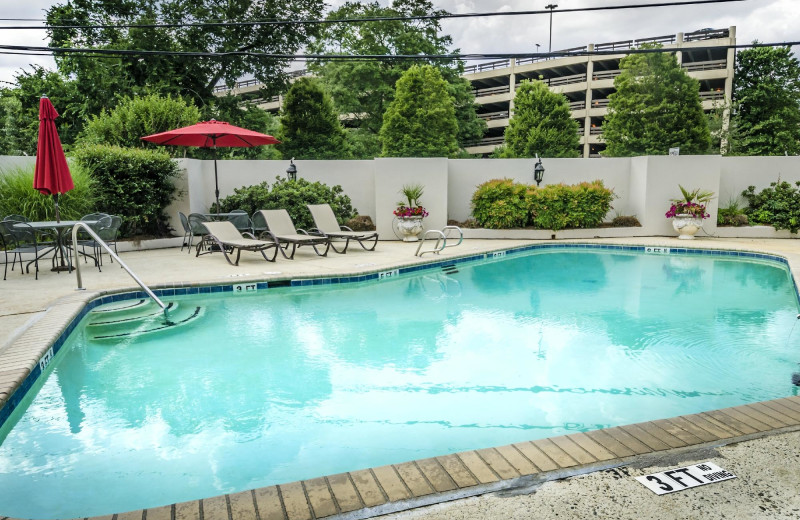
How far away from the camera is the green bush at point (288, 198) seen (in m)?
11.2

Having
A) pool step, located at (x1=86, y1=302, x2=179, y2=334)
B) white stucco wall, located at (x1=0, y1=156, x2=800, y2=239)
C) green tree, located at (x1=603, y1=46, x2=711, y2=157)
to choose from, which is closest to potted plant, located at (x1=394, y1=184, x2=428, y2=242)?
white stucco wall, located at (x1=0, y1=156, x2=800, y2=239)

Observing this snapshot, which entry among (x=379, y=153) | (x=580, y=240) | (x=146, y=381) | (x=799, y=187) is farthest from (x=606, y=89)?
(x=146, y=381)

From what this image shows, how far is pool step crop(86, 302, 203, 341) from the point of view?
5516mm

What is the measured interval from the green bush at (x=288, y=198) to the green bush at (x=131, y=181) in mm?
1263

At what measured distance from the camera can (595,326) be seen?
5922mm

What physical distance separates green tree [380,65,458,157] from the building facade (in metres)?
12.7

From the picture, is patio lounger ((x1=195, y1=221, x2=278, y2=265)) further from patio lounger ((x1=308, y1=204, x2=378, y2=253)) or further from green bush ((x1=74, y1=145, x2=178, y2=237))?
green bush ((x1=74, y1=145, x2=178, y2=237))

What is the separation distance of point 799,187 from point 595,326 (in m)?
10.7

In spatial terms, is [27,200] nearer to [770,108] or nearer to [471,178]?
[471,178]

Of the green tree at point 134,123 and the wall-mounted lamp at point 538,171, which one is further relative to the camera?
the wall-mounted lamp at point 538,171

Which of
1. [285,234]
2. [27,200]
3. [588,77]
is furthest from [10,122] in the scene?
[588,77]

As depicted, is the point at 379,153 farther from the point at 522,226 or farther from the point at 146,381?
the point at 146,381

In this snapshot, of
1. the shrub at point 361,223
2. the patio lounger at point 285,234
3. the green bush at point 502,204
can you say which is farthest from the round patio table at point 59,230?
the green bush at point 502,204

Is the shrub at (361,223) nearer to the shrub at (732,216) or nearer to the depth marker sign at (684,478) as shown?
the shrub at (732,216)
